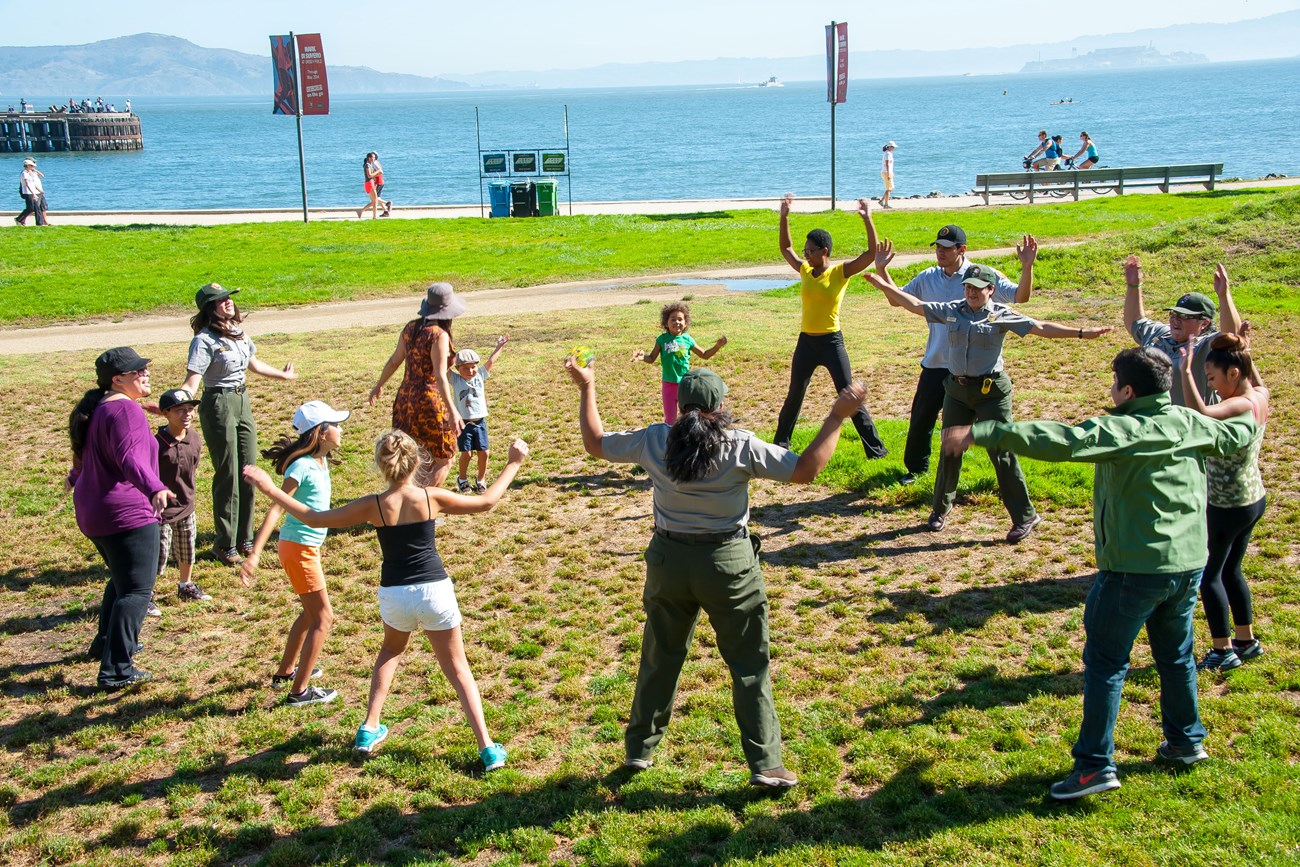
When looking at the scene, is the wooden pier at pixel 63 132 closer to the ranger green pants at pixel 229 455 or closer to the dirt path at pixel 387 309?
the dirt path at pixel 387 309

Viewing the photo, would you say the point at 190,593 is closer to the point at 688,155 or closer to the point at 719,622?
the point at 719,622

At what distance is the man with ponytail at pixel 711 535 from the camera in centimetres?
491

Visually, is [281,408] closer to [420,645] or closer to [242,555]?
[242,555]

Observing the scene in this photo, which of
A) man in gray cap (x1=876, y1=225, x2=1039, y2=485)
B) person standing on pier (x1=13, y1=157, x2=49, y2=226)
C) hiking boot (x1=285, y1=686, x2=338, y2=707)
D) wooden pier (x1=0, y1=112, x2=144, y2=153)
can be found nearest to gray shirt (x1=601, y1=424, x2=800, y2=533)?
hiking boot (x1=285, y1=686, x2=338, y2=707)

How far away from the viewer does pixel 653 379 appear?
46.2 ft

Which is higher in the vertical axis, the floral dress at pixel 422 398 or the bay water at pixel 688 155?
the bay water at pixel 688 155

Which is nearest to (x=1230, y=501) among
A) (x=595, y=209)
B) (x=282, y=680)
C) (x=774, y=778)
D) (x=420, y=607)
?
(x=774, y=778)

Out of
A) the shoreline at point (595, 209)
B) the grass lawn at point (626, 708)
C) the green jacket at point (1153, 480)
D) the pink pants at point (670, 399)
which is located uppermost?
the shoreline at point (595, 209)

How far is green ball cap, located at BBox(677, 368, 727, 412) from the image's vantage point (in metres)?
5.00

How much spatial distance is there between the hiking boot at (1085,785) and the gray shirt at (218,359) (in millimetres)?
6295

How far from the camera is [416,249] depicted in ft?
84.3

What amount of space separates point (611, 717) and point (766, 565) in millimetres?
2502

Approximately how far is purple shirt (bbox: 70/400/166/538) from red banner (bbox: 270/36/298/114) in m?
27.7

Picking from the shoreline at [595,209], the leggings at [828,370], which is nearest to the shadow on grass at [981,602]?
the leggings at [828,370]
